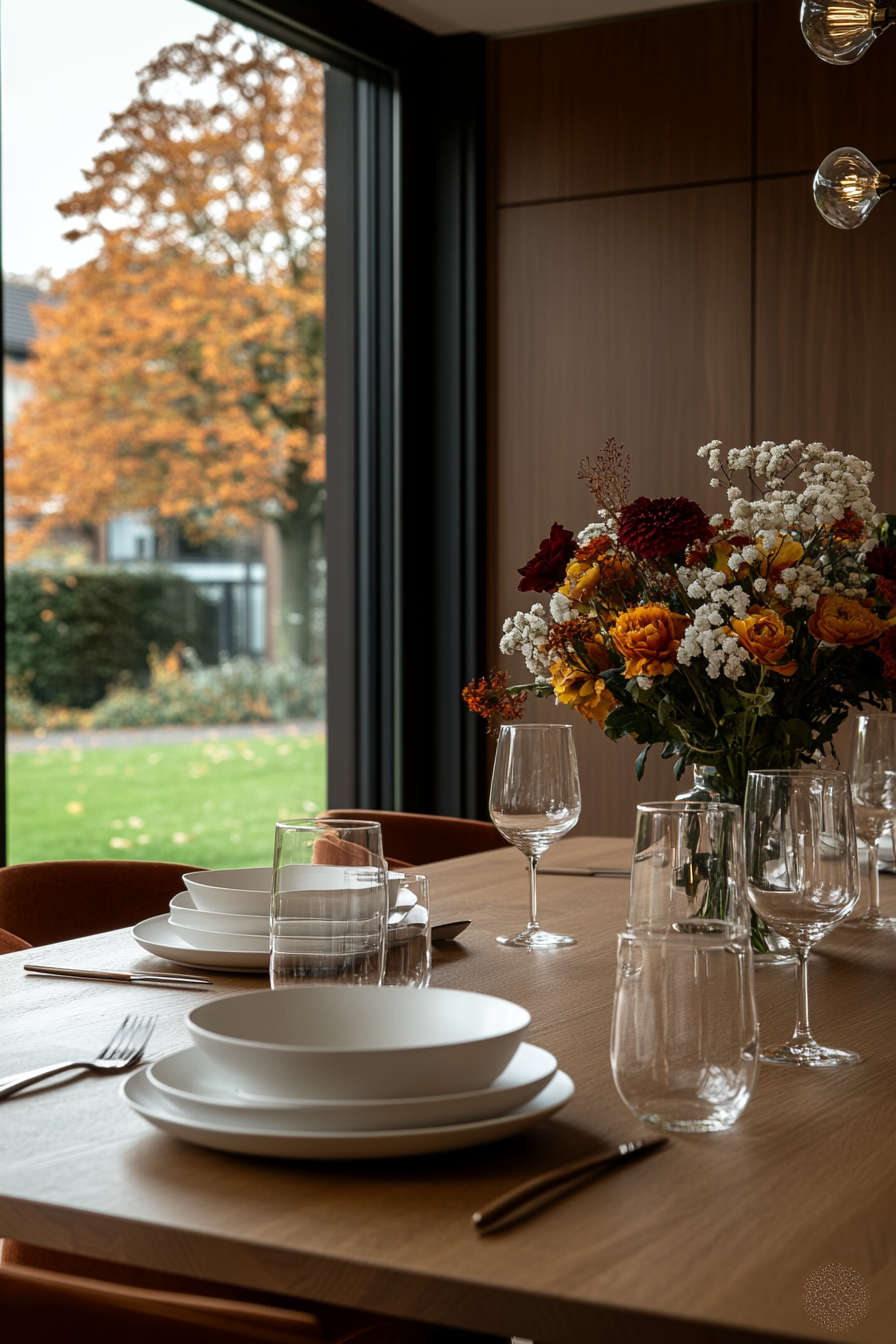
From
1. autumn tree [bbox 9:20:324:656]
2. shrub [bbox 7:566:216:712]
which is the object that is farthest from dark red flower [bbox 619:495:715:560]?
shrub [bbox 7:566:216:712]

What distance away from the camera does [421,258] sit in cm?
418

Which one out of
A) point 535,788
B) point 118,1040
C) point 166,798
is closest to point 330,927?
point 118,1040

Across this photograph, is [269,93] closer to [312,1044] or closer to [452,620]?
[452,620]

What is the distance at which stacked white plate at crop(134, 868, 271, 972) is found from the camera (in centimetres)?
141

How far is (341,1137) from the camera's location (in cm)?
83

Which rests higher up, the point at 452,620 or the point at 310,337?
the point at 310,337

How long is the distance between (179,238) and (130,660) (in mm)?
2495

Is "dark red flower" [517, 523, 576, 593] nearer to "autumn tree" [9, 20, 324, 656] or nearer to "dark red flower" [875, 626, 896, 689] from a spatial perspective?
"dark red flower" [875, 626, 896, 689]

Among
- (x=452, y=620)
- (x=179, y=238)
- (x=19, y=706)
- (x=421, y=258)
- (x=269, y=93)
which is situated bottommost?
(x=19, y=706)

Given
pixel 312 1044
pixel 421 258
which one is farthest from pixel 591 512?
pixel 312 1044

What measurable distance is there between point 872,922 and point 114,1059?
100 centimetres

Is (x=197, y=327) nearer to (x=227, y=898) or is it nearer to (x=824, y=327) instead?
(x=824, y=327)

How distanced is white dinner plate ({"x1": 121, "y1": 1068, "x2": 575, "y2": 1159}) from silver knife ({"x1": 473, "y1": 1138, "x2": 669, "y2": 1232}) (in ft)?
0.12

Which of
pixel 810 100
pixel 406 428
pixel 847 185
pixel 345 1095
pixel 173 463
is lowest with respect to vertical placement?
pixel 345 1095
